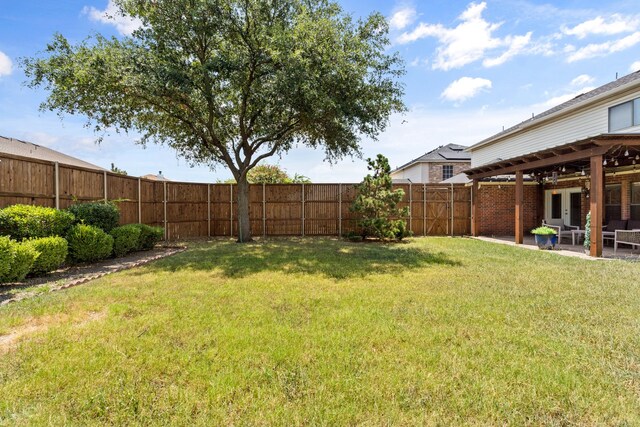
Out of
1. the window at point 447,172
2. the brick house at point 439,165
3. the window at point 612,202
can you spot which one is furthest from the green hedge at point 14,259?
the window at point 447,172

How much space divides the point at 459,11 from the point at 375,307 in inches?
338

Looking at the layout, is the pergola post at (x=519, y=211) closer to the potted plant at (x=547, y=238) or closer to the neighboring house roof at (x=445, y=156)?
the potted plant at (x=547, y=238)

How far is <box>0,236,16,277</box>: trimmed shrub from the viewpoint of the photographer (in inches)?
195

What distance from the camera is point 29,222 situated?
19.8 feet

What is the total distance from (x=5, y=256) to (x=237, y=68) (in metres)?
6.73

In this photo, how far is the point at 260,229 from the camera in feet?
45.8

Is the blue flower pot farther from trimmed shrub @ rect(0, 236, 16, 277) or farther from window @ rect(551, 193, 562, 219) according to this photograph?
trimmed shrub @ rect(0, 236, 16, 277)

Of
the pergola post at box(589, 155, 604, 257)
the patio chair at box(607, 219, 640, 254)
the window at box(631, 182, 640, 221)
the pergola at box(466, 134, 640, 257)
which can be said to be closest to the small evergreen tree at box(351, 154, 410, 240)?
the pergola at box(466, 134, 640, 257)

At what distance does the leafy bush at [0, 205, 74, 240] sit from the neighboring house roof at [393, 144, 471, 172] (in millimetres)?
20972

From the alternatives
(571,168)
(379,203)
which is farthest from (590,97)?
(379,203)

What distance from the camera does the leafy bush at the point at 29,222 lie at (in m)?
5.84

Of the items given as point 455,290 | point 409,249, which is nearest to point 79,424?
point 455,290

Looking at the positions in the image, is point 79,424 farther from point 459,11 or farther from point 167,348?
point 459,11

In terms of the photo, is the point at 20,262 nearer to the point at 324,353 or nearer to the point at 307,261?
the point at 307,261
